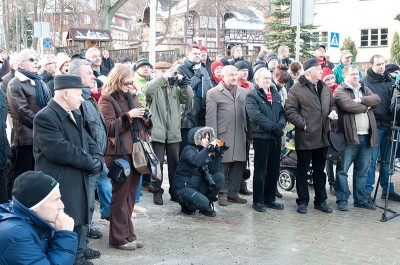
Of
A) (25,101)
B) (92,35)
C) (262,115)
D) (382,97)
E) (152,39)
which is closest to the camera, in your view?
(25,101)

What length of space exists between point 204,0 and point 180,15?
9793 millimetres

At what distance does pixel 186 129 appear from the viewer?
8500mm

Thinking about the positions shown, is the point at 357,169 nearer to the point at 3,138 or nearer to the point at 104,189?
the point at 104,189

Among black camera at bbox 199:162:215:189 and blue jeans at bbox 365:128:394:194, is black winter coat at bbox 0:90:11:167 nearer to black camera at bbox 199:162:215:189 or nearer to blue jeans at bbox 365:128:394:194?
black camera at bbox 199:162:215:189

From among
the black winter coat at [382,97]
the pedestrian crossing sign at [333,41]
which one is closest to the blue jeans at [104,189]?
the black winter coat at [382,97]

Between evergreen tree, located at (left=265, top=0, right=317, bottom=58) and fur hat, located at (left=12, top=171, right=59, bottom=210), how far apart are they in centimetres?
2516

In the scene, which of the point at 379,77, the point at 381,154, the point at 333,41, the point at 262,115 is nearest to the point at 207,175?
the point at 262,115

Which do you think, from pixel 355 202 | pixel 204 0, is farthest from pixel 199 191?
pixel 204 0

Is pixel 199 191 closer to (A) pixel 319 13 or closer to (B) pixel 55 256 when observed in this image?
(B) pixel 55 256

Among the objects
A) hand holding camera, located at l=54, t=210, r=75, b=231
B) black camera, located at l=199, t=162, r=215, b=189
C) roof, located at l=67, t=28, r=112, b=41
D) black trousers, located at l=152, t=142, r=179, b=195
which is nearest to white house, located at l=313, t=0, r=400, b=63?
roof, located at l=67, t=28, r=112, b=41

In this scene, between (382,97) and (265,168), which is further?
(382,97)

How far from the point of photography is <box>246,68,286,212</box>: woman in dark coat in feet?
25.1

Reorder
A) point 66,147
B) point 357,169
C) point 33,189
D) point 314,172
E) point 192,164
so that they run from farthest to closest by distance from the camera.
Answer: point 357,169, point 314,172, point 192,164, point 66,147, point 33,189

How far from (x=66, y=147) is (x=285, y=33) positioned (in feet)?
82.2
